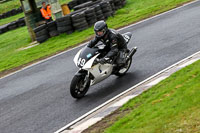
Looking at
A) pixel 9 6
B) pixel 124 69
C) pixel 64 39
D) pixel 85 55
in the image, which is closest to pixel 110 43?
pixel 85 55

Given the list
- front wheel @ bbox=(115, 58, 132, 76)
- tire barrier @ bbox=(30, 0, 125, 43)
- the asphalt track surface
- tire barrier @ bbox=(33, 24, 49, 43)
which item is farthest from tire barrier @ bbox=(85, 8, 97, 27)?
front wheel @ bbox=(115, 58, 132, 76)

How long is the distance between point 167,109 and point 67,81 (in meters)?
5.49

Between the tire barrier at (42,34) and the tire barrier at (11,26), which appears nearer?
the tire barrier at (42,34)

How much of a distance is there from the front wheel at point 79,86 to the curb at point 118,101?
1033 millimetres

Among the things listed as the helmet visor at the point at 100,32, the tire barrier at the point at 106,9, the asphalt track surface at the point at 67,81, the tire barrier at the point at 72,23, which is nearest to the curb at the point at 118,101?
the asphalt track surface at the point at 67,81

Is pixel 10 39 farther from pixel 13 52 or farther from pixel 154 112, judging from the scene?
pixel 154 112

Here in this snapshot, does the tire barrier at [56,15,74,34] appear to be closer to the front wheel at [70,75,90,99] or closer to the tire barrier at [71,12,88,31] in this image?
the tire barrier at [71,12,88,31]

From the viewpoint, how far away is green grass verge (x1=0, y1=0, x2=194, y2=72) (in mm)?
17375

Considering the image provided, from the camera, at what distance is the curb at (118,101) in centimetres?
774

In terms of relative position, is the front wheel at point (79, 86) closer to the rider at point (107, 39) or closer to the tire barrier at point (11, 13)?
the rider at point (107, 39)

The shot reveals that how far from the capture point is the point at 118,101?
8.62 meters

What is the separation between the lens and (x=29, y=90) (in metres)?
11.6

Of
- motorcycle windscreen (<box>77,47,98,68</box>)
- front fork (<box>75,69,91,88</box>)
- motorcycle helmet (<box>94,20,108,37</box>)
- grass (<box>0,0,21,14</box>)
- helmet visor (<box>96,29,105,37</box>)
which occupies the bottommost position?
grass (<box>0,0,21,14</box>)

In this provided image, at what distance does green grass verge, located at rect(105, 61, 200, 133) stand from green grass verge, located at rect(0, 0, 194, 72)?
9.37m
